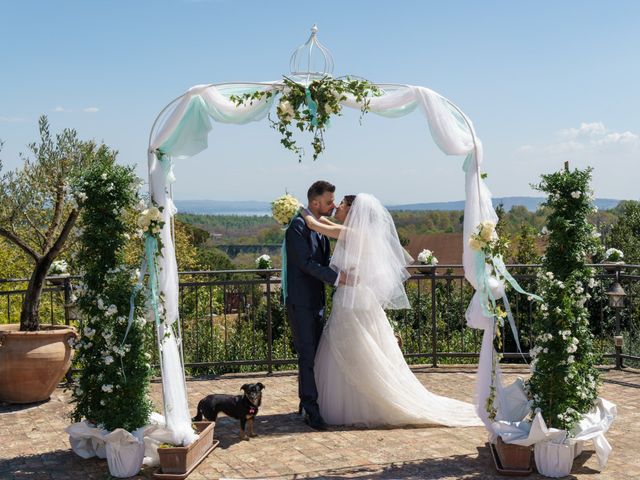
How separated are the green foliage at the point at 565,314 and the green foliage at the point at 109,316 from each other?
2908 mm

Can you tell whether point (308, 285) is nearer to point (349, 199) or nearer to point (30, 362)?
point (349, 199)

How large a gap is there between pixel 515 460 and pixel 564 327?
1005 mm

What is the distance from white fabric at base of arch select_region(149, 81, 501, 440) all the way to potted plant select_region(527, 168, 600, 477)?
0.47 metres

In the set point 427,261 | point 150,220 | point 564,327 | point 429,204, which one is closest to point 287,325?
A: point 427,261

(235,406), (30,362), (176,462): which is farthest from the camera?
(30,362)

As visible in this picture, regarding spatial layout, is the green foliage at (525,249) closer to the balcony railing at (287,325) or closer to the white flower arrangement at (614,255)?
the balcony railing at (287,325)

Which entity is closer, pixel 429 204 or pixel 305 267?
pixel 305 267

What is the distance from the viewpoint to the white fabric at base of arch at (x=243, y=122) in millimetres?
5535

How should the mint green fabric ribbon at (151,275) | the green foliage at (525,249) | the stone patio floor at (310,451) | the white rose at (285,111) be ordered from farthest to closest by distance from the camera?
the green foliage at (525,249) < the white rose at (285,111) < the mint green fabric ribbon at (151,275) < the stone patio floor at (310,451)

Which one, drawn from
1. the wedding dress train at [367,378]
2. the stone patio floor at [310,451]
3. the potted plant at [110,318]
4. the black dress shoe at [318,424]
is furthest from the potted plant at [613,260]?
the potted plant at [110,318]

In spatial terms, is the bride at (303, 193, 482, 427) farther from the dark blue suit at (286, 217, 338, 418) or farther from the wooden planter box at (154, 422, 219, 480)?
the wooden planter box at (154, 422, 219, 480)

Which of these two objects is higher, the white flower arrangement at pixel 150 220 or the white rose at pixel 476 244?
the white flower arrangement at pixel 150 220

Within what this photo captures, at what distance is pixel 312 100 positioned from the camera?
229 inches

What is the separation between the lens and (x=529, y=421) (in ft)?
16.9
